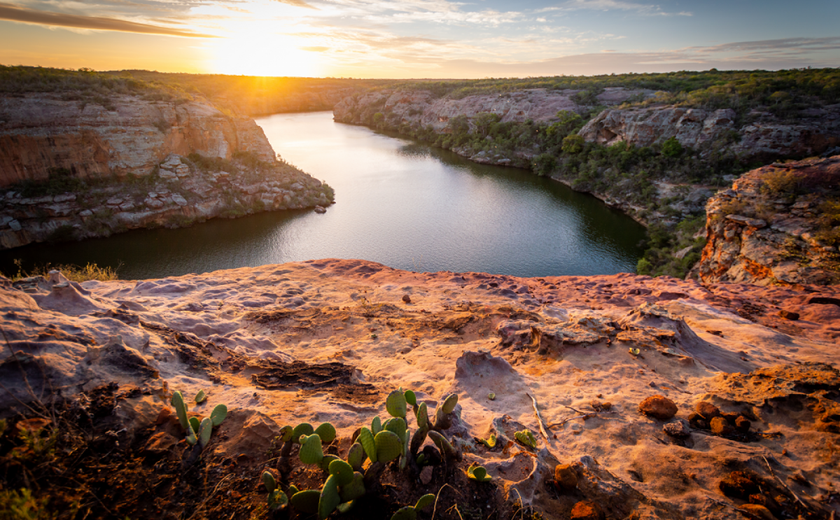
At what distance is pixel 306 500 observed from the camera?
3.05 m

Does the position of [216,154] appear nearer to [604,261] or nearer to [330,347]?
[330,347]

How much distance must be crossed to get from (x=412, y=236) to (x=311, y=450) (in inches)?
929

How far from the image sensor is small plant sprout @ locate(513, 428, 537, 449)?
4.46 metres

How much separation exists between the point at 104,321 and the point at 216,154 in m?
31.3

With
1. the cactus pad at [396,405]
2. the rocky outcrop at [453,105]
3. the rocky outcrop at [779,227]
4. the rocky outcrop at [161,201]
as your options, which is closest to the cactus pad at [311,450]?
the cactus pad at [396,405]

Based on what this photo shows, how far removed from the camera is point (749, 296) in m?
10.8

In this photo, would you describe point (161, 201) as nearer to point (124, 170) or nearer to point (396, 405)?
point (124, 170)

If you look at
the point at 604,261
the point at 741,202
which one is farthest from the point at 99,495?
the point at 604,261

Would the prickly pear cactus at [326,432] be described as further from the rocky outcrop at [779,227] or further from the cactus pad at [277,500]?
the rocky outcrop at [779,227]

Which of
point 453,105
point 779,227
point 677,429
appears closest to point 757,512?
point 677,429

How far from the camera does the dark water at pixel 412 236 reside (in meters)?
23.0

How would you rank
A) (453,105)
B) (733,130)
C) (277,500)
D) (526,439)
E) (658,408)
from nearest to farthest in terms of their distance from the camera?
1. (277,500)
2. (526,439)
3. (658,408)
4. (733,130)
5. (453,105)

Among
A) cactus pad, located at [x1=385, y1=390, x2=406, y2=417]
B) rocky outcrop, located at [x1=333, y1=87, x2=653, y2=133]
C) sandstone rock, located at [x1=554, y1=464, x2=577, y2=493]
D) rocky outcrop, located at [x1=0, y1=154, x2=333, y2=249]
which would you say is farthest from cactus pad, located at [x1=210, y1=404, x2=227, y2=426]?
rocky outcrop, located at [x1=333, y1=87, x2=653, y2=133]

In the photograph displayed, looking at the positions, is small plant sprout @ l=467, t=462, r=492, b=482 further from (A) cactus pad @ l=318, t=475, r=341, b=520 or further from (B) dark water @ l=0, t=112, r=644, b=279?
(B) dark water @ l=0, t=112, r=644, b=279
